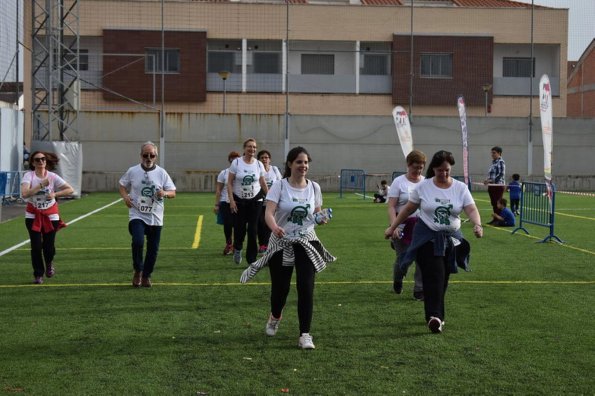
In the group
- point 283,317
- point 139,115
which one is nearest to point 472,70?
point 139,115

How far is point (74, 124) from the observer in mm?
37719

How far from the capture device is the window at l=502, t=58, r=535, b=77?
5028cm

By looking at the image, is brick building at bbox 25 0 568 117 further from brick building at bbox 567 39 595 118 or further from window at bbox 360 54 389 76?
brick building at bbox 567 39 595 118

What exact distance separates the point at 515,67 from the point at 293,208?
44.2 m

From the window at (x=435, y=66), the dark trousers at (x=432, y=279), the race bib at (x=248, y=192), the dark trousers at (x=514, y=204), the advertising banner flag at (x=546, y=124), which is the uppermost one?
the window at (x=435, y=66)

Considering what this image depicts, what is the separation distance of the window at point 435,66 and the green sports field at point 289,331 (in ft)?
111

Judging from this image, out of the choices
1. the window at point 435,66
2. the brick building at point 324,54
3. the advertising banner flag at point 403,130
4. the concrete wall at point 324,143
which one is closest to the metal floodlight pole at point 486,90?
the brick building at point 324,54

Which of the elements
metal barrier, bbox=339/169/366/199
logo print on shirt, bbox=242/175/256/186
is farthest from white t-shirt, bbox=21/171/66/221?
metal barrier, bbox=339/169/366/199

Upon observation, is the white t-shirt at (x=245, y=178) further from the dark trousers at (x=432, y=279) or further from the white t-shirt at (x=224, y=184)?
the dark trousers at (x=432, y=279)

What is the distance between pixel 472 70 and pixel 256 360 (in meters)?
43.4

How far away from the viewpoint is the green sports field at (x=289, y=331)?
22.1 ft

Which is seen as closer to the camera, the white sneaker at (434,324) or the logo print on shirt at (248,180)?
the white sneaker at (434,324)

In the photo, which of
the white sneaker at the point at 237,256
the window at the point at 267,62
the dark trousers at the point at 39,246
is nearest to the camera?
the dark trousers at the point at 39,246

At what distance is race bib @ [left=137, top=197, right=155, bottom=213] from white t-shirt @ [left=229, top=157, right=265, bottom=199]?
2669 millimetres
